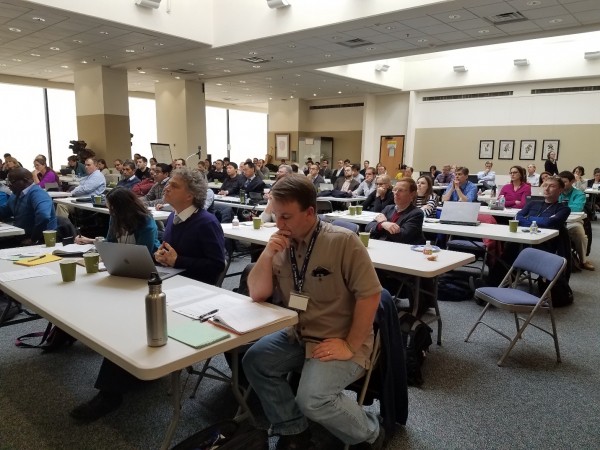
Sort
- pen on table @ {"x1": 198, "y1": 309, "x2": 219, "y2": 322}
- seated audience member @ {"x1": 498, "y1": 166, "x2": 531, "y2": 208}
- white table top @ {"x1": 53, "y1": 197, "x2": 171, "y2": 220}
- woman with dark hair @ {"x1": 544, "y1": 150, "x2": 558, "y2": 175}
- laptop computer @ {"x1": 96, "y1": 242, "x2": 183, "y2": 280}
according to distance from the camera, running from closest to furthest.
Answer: pen on table @ {"x1": 198, "y1": 309, "x2": 219, "y2": 322} → laptop computer @ {"x1": 96, "y1": 242, "x2": 183, "y2": 280} → white table top @ {"x1": 53, "y1": 197, "x2": 171, "y2": 220} → seated audience member @ {"x1": 498, "y1": 166, "x2": 531, "y2": 208} → woman with dark hair @ {"x1": 544, "y1": 150, "x2": 558, "y2": 175}

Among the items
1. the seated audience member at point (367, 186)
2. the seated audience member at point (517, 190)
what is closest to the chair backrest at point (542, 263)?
the seated audience member at point (517, 190)

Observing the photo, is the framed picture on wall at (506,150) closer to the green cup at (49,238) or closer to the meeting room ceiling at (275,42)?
the meeting room ceiling at (275,42)

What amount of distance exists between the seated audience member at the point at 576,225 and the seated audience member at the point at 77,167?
34.0 ft

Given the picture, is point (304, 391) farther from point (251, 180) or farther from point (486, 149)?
point (486, 149)

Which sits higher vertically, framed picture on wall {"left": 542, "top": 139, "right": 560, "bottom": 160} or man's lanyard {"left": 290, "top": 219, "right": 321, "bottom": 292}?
framed picture on wall {"left": 542, "top": 139, "right": 560, "bottom": 160}

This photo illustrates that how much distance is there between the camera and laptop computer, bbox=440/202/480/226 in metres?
4.44

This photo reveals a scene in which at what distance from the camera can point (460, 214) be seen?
4480 millimetres

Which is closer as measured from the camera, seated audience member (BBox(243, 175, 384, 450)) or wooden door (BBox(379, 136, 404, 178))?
seated audience member (BBox(243, 175, 384, 450))

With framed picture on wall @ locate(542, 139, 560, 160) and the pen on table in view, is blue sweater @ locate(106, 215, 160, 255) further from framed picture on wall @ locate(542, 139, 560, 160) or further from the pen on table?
framed picture on wall @ locate(542, 139, 560, 160)

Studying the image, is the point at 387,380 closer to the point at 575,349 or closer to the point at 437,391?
the point at 437,391

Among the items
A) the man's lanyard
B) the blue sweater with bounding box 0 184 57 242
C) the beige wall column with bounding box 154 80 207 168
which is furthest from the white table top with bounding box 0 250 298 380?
the beige wall column with bounding box 154 80 207 168

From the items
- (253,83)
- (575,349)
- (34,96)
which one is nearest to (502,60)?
(253,83)

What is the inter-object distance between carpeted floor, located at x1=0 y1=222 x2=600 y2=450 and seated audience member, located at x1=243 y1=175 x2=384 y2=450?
1.36ft

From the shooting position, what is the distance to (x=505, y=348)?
317 cm
